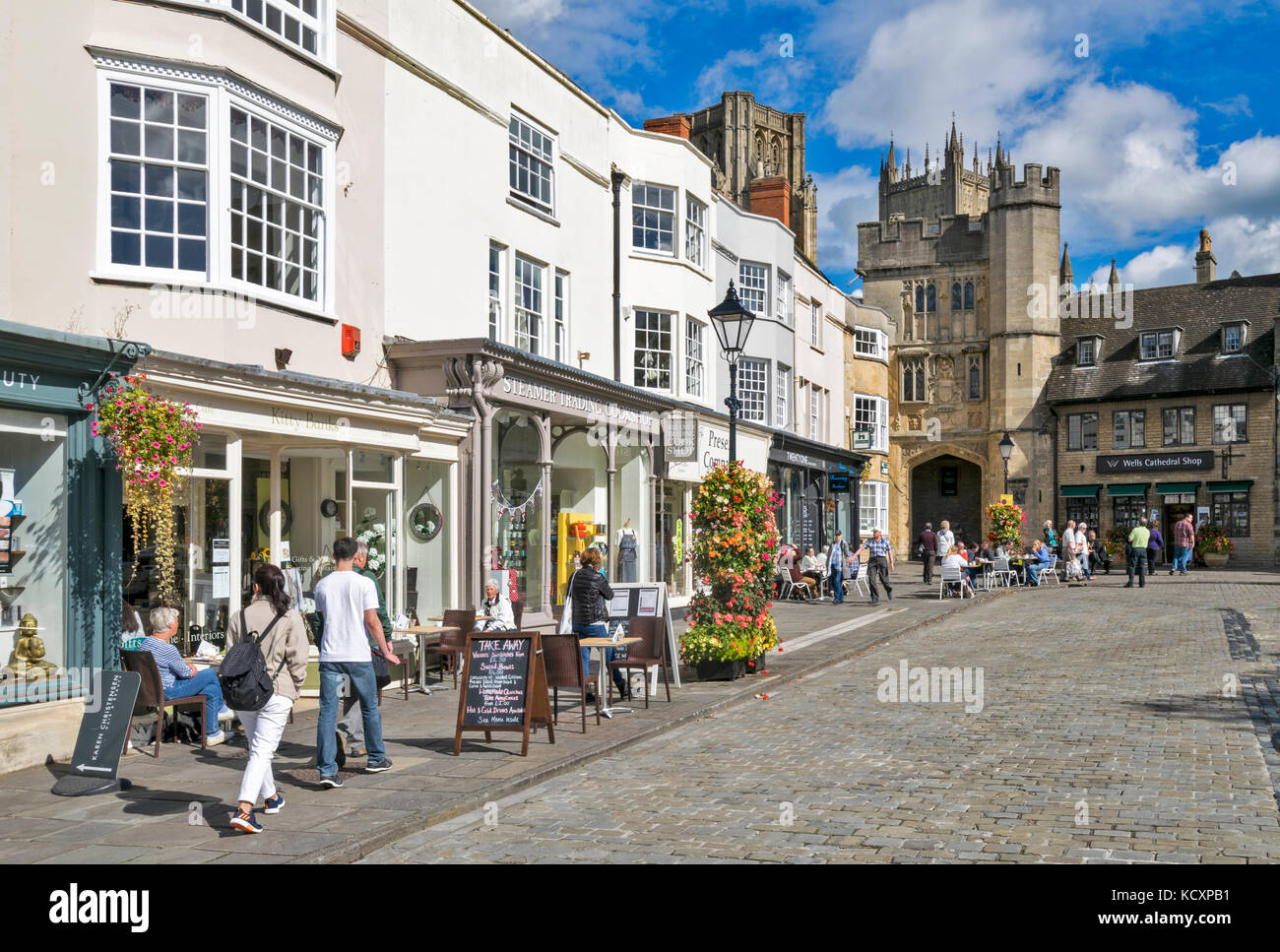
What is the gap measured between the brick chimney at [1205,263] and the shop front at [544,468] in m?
42.9

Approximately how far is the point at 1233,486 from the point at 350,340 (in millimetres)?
42605

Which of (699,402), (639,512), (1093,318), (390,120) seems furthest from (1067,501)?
(390,120)

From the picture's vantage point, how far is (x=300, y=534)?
1320cm

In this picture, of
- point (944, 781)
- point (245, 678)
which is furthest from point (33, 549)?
point (944, 781)

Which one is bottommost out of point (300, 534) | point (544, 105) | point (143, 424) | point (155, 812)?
point (155, 812)

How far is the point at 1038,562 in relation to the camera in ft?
106

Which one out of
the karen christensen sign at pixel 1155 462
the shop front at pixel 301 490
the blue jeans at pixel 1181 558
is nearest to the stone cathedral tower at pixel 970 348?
the karen christensen sign at pixel 1155 462

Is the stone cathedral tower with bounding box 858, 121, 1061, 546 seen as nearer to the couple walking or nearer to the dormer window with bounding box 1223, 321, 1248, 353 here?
the dormer window with bounding box 1223, 321, 1248, 353

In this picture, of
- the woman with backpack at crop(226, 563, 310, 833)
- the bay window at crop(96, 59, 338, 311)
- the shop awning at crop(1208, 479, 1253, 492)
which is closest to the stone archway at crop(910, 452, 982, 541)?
the shop awning at crop(1208, 479, 1253, 492)

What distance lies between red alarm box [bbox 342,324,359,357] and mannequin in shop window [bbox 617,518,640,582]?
336 inches

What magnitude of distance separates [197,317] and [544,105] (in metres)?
9.73

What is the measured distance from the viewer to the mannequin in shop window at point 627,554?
71.2 ft

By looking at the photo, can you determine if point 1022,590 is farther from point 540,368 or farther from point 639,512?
point 540,368

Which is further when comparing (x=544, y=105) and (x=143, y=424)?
(x=544, y=105)
